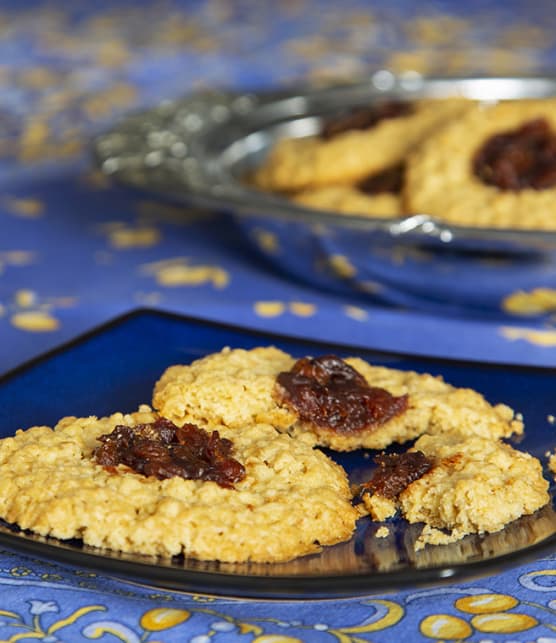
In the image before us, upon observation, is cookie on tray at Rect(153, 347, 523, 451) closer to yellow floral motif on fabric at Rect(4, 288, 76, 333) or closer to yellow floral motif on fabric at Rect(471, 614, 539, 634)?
yellow floral motif on fabric at Rect(471, 614, 539, 634)

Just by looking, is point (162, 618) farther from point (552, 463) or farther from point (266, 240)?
point (266, 240)

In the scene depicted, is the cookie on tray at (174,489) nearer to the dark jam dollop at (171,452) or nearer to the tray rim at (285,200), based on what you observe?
the dark jam dollop at (171,452)

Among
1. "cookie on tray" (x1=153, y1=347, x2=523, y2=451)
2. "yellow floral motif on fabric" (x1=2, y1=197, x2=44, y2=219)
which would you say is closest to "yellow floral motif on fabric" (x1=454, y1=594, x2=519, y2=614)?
"cookie on tray" (x1=153, y1=347, x2=523, y2=451)

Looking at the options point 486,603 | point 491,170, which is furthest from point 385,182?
point 486,603

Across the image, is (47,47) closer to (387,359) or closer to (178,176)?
(178,176)

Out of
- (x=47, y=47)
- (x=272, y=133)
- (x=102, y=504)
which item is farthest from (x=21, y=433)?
(x=47, y=47)
